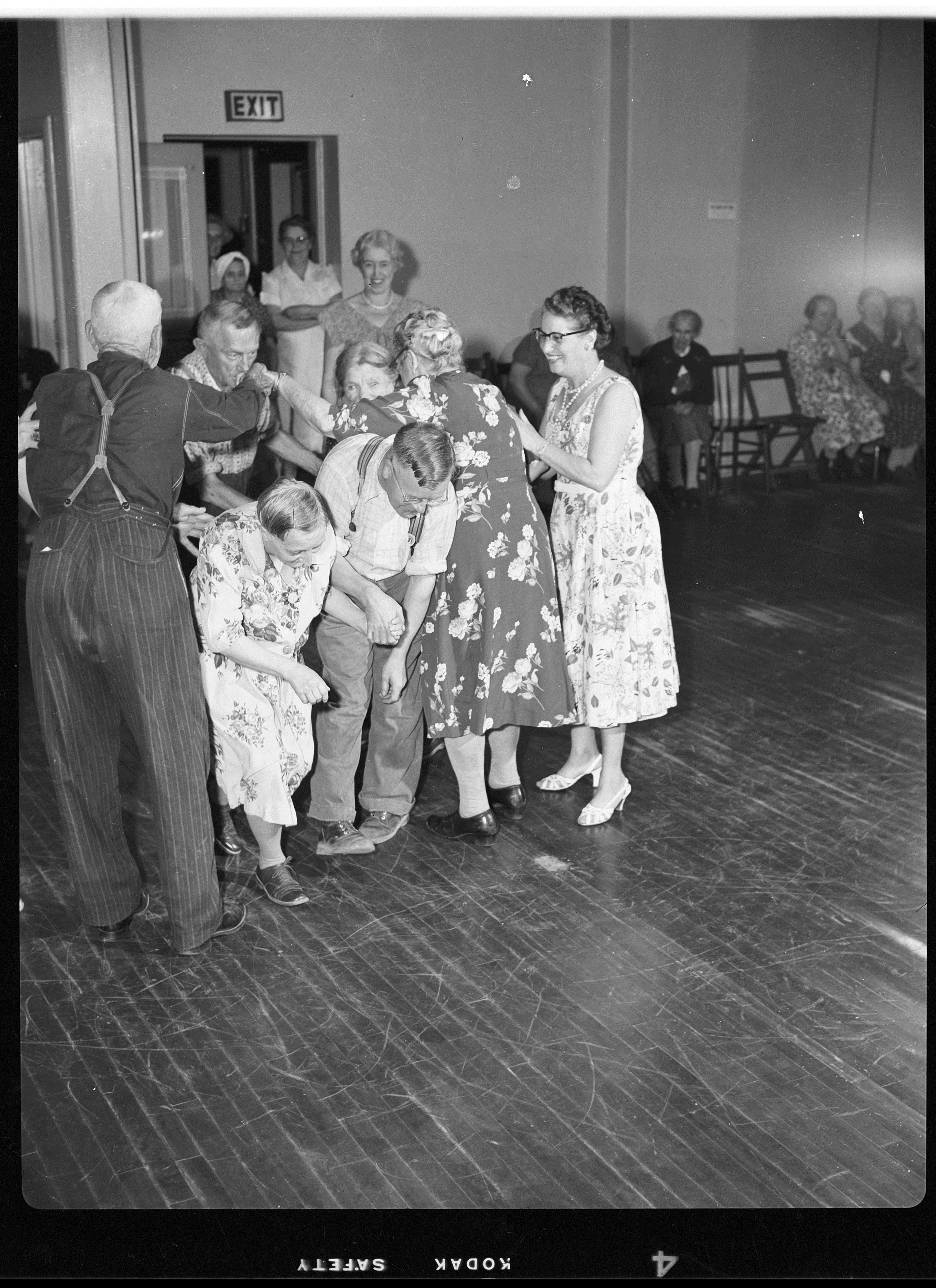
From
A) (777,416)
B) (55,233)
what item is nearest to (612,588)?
(55,233)

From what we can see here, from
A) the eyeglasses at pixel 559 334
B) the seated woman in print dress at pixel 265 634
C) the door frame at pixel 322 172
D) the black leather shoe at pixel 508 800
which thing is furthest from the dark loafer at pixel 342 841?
the door frame at pixel 322 172

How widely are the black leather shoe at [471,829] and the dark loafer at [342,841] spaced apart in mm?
252

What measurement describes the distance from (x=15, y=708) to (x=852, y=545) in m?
5.70

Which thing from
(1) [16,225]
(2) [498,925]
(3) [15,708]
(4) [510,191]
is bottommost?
(2) [498,925]

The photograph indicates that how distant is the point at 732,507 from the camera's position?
8.50 m

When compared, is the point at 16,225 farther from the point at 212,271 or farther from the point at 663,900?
the point at 212,271

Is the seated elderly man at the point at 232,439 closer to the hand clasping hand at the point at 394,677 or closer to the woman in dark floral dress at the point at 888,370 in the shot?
the hand clasping hand at the point at 394,677

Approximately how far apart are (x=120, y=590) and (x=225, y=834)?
116cm

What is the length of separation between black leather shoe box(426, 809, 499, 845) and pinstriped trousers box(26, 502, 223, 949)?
34.6 inches

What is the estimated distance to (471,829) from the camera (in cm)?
411

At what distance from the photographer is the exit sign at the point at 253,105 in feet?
12.8

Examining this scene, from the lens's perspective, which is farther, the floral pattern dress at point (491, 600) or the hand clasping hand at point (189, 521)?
the floral pattern dress at point (491, 600)

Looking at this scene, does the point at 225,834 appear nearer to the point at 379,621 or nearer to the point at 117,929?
the point at 117,929
